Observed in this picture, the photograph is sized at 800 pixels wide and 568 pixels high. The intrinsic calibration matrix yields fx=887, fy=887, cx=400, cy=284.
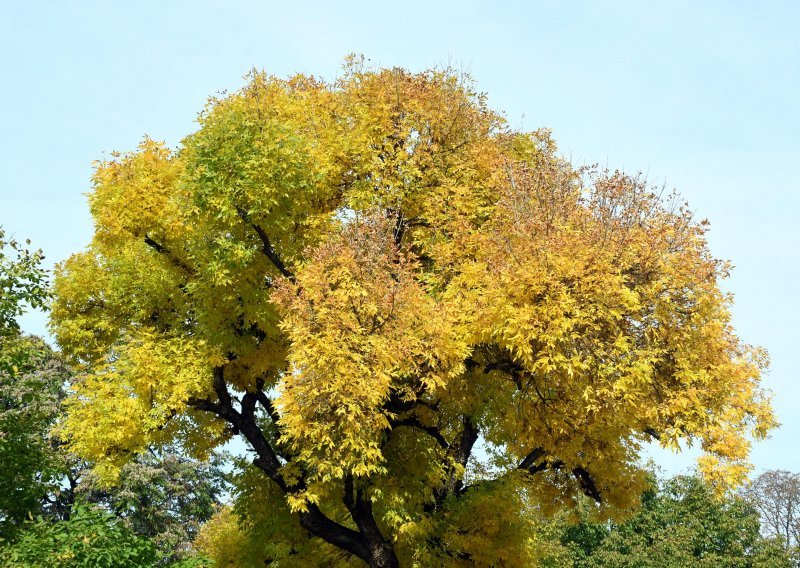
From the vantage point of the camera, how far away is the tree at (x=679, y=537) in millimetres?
48500

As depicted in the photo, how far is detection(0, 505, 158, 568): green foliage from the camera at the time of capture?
56.1 ft

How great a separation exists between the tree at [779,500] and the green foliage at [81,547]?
63996 millimetres

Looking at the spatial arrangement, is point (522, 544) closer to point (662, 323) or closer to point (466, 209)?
point (662, 323)

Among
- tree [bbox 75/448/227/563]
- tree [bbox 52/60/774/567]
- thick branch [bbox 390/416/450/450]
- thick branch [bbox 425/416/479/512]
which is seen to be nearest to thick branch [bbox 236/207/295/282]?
tree [bbox 52/60/774/567]

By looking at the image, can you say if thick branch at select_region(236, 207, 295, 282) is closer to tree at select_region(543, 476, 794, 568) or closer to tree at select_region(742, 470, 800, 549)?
tree at select_region(543, 476, 794, 568)

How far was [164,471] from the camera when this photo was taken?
41781 mm

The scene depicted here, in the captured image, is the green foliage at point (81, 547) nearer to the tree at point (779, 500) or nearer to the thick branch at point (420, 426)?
the thick branch at point (420, 426)

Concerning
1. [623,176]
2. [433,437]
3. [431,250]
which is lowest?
[433,437]

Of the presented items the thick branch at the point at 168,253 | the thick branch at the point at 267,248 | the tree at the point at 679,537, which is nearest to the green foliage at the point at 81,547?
the thick branch at the point at 267,248

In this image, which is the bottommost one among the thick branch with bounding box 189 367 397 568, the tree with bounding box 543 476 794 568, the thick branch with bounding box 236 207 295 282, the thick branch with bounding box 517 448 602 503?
the thick branch with bounding box 189 367 397 568

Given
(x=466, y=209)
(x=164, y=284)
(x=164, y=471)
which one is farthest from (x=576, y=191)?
(x=164, y=471)

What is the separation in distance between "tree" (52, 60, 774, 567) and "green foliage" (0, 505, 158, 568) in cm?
375

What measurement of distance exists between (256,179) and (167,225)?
3970 mm

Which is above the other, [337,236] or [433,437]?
[337,236]
